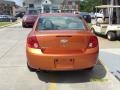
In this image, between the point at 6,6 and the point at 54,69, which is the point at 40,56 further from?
the point at 6,6

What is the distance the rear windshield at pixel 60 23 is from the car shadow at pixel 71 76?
1.16 metres

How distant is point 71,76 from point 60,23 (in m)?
1.35

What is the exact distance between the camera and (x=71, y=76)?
27.3 ft

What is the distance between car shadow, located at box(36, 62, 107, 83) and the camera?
7.96 m

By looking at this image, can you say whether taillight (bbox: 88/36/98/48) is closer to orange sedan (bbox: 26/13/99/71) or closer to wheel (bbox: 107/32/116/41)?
orange sedan (bbox: 26/13/99/71)

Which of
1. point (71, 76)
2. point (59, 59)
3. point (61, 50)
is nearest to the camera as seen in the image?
point (59, 59)

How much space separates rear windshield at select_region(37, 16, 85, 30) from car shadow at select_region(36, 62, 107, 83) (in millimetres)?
1160

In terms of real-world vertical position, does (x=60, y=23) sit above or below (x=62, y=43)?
above

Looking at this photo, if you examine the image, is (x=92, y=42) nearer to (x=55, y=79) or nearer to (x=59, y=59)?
(x=59, y=59)

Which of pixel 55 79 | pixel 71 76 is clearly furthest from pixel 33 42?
pixel 71 76

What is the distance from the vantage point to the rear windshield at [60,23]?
27.5 feet

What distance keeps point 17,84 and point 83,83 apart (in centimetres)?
147

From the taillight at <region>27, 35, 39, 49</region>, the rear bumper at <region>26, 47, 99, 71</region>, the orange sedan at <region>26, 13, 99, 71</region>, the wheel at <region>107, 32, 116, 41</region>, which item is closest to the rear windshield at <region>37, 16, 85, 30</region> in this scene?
the orange sedan at <region>26, 13, 99, 71</region>

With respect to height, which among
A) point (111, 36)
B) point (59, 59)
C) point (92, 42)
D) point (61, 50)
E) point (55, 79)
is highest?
point (92, 42)
